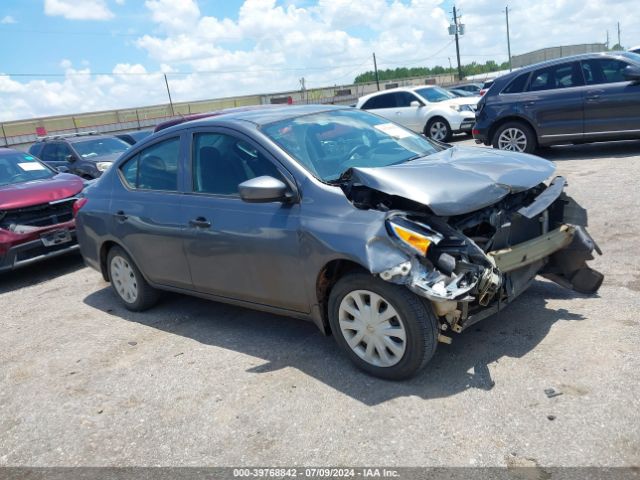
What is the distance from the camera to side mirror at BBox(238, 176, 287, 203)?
3695 millimetres

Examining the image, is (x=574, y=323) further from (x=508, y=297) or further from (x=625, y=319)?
(x=508, y=297)

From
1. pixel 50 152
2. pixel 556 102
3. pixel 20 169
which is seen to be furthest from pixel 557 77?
pixel 50 152

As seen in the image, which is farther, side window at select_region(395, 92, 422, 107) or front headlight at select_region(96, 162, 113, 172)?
side window at select_region(395, 92, 422, 107)

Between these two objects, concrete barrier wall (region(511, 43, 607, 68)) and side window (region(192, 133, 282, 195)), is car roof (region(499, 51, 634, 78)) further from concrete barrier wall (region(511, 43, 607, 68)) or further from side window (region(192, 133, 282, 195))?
concrete barrier wall (region(511, 43, 607, 68))

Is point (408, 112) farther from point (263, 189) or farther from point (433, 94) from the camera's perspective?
point (263, 189)

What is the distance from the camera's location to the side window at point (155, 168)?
4.79m

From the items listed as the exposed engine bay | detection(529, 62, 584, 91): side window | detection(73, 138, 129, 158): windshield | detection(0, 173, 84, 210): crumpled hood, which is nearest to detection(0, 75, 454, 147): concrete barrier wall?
detection(73, 138, 129, 158): windshield

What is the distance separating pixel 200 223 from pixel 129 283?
1.52 metres

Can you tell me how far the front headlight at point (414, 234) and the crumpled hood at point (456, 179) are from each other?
0.45 feet

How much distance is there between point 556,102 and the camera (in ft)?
32.8

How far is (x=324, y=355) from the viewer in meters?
4.05

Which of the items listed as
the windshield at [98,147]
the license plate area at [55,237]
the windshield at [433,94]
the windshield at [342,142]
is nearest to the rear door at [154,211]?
the windshield at [342,142]

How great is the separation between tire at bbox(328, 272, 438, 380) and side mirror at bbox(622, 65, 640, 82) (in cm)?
805

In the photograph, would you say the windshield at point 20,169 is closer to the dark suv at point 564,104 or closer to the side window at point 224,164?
the side window at point 224,164
